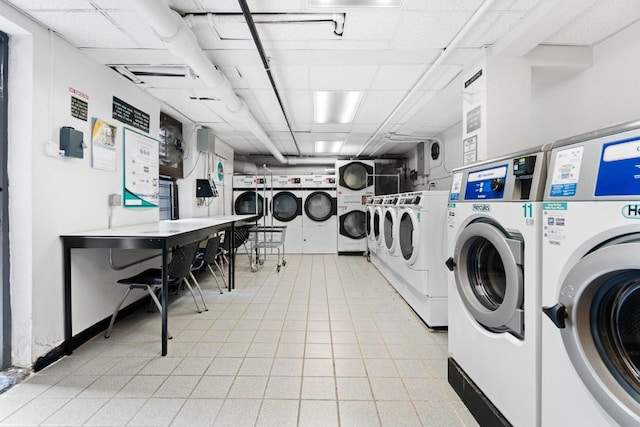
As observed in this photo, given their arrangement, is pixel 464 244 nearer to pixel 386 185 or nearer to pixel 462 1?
pixel 462 1

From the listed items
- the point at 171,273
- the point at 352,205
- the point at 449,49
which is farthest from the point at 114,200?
the point at 352,205

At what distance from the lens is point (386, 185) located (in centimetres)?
764

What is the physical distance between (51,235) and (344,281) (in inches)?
131

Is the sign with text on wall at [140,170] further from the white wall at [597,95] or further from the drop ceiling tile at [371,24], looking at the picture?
the white wall at [597,95]

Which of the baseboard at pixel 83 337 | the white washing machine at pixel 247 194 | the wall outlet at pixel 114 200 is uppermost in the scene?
the white washing machine at pixel 247 194

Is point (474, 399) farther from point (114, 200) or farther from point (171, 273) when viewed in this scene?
point (114, 200)

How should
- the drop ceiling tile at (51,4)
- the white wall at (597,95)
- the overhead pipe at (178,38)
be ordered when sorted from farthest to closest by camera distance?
1. the white wall at (597,95)
2. the drop ceiling tile at (51,4)
3. the overhead pipe at (178,38)

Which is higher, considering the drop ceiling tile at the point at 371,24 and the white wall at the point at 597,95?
the drop ceiling tile at the point at 371,24

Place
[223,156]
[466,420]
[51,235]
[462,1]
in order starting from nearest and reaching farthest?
1. [466,420]
2. [462,1]
3. [51,235]
4. [223,156]

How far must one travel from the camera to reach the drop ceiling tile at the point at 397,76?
9.31 feet

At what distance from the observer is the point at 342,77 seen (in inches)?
120

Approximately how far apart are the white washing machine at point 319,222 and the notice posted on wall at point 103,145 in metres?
4.22

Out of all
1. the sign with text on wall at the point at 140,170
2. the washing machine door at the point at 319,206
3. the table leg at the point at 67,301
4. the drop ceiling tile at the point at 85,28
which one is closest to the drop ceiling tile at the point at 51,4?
the drop ceiling tile at the point at 85,28

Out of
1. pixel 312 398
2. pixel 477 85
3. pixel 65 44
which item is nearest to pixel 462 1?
pixel 477 85
